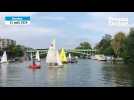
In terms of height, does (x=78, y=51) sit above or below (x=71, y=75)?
above

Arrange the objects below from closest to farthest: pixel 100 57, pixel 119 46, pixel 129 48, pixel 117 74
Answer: pixel 129 48, pixel 117 74, pixel 119 46, pixel 100 57

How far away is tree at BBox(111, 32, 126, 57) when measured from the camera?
167 inches

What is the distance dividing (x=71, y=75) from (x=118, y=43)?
700 mm

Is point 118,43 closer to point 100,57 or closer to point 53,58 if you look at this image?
point 100,57

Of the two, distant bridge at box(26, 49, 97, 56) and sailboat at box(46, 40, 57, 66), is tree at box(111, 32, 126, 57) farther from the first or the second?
sailboat at box(46, 40, 57, 66)

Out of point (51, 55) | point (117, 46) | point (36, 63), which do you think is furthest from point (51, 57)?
point (117, 46)

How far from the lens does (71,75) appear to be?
426 centimetres
